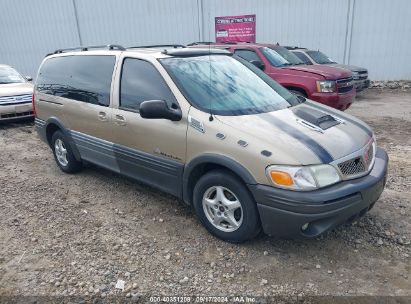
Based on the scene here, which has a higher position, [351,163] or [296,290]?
[351,163]

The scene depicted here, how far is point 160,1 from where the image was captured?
50.0 ft

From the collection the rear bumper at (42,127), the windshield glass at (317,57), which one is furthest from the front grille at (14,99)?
the windshield glass at (317,57)

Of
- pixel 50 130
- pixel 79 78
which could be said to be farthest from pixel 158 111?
pixel 50 130

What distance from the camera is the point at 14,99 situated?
8.41 meters

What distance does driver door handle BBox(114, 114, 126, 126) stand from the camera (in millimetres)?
3884

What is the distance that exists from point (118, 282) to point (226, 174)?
1264 mm

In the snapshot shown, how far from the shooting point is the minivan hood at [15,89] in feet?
27.5

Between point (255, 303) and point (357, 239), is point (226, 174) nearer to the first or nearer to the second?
point (255, 303)

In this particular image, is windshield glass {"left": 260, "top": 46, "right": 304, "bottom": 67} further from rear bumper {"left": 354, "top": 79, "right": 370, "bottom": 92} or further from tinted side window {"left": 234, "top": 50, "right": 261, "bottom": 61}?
rear bumper {"left": 354, "top": 79, "right": 370, "bottom": 92}

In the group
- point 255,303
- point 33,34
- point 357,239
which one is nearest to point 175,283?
point 255,303

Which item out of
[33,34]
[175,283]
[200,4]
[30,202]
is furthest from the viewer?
[33,34]

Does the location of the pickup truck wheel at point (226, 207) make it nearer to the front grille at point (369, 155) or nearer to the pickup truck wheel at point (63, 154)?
the front grille at point (369, 155)

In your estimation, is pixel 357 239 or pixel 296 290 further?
pixel 357 239

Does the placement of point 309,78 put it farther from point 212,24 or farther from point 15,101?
point 212,24
